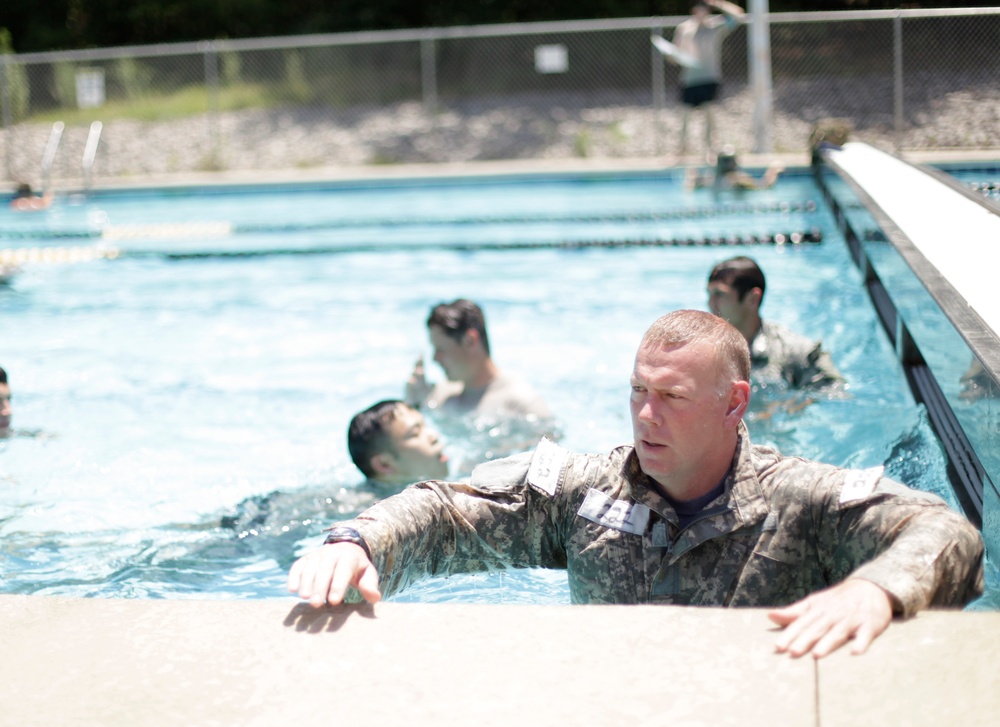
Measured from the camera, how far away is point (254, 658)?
6.82ft

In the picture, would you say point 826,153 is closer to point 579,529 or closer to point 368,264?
point 368,264

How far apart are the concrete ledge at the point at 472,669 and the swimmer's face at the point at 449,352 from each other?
3528 millimetres

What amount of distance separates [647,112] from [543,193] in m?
5.40

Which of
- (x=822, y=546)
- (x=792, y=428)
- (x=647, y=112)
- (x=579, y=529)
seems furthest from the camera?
(x=647, y=112)

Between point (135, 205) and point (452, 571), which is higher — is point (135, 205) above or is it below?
above

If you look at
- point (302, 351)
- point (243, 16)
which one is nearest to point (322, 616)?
point (302, 351)

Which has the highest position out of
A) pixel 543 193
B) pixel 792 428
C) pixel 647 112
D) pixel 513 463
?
pixel 647 112

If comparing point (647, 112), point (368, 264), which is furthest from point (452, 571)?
point (647, 112)

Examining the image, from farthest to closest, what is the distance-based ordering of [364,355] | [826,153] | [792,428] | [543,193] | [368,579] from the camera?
[543,193] → [826,153] → [364,355] → [792,428] → [368,579]

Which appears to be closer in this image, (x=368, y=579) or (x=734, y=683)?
(x=734, y=683)

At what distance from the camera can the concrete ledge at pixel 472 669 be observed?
1826 mm

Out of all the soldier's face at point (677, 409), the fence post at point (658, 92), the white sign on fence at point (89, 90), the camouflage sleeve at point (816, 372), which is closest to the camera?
the soldier's face at point (677, 409)

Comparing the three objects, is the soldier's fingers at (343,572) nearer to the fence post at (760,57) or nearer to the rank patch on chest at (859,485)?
the rank patch on chest at (859,485)

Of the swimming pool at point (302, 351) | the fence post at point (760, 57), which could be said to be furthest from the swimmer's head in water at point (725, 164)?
the fence post at point (760, 57)
